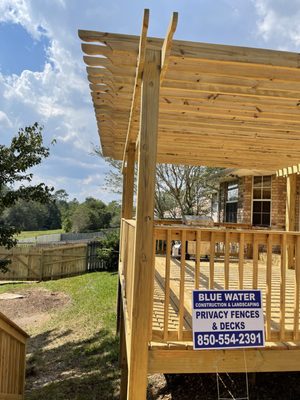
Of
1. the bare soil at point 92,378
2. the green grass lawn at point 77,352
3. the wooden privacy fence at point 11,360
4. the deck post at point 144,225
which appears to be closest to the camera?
the deck post at point 144,225

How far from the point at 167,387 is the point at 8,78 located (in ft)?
63.5

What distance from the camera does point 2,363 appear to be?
4500 mm

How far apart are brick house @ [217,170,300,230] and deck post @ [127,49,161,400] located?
6.69 m

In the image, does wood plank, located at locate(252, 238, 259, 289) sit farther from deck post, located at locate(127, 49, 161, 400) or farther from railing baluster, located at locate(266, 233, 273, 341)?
deck post, located at locate(127, 49, 161, 400)

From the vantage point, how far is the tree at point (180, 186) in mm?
16547

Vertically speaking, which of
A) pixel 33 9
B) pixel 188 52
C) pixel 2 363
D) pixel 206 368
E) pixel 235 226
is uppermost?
pixel 33 9

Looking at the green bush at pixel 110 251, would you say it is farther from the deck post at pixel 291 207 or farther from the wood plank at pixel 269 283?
the wood plank at pixel 269 283

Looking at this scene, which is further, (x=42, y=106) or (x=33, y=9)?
(x=42, y=106)

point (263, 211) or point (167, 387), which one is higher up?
point (263, 211)

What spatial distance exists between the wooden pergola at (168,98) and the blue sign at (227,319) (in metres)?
0.41

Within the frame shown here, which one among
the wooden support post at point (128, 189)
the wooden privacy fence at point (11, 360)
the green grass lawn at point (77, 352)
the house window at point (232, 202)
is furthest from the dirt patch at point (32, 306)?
the house window at point (232, 202)

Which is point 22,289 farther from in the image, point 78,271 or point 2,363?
point 2,363

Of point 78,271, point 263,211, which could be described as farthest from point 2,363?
point 78,271

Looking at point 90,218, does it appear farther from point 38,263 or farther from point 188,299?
point 188,299
